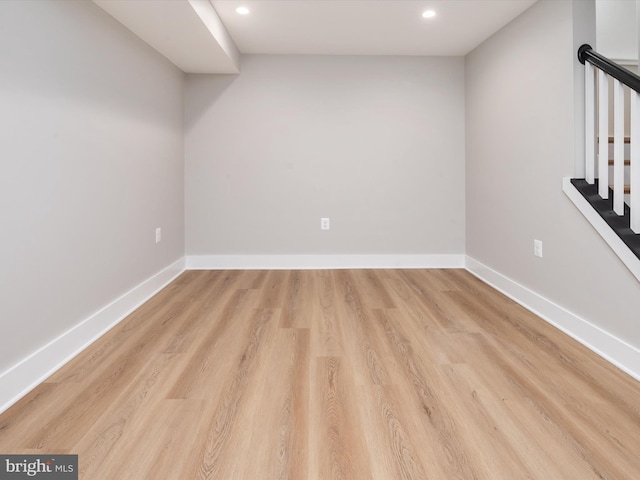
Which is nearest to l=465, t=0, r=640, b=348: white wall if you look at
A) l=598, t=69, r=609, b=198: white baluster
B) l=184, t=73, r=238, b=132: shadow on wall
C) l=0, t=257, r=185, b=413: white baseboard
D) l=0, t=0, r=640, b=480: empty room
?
l=0, t=0, r=640, b=480: empty room

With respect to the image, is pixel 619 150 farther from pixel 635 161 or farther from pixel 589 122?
pixel 589 122

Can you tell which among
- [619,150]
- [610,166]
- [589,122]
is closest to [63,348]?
[619,150]

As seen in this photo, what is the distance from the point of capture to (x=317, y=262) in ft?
13.9

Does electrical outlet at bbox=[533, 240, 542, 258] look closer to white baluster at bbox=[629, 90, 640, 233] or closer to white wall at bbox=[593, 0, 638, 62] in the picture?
white baluster at bbox=[629, 90, 640, 233]

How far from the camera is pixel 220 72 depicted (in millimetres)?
3988

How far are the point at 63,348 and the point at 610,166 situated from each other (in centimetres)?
324

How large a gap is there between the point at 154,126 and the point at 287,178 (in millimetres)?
1360

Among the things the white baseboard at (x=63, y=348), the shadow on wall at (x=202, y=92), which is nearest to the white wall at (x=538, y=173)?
the shadow on wall at (x=202, y=92)

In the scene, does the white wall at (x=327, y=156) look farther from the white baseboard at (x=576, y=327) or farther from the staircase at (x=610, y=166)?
the staircase at (x=610, y=166)

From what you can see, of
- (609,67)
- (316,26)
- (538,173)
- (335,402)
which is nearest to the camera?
(335,402)

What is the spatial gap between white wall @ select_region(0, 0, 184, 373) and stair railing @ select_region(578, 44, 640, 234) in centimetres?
276

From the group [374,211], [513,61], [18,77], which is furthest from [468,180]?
[18,77]

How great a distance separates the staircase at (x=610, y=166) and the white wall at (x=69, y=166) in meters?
2.76

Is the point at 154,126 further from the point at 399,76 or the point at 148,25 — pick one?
the point at 399,76
